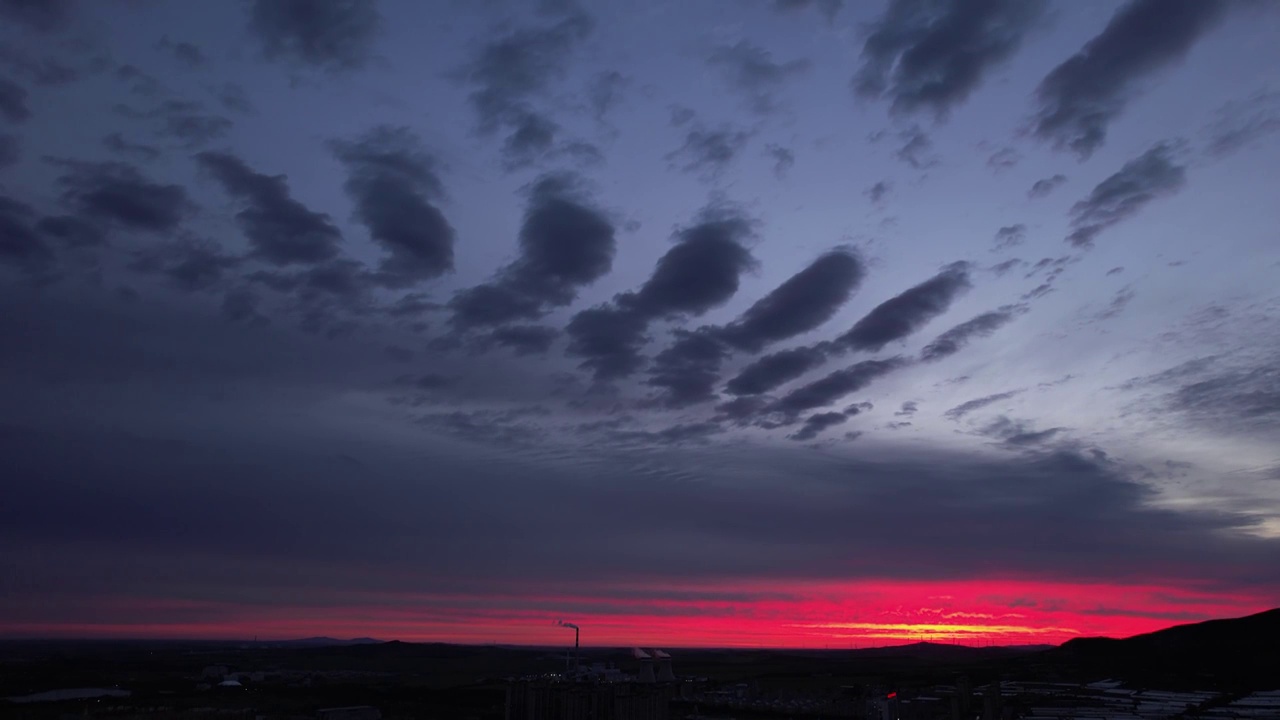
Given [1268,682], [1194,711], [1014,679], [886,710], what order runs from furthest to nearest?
[1014,679], [1268,682], [1194,711], [886,710]

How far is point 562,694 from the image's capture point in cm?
5375

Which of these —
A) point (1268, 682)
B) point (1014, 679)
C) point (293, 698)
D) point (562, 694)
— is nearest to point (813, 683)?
point (1014, 679)

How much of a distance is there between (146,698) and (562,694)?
56245 millimetres

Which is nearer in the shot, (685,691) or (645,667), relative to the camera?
(645,667)

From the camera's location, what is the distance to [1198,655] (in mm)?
146625

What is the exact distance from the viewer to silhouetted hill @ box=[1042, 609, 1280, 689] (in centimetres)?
12019

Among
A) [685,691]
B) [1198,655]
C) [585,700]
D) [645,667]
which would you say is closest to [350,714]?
[585,700]

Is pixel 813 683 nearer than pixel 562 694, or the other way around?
pixel 562 694

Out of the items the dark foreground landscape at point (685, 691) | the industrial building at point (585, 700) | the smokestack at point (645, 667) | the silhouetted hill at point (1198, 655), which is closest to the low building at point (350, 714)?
the dark foreground landscape at point (685, 691)

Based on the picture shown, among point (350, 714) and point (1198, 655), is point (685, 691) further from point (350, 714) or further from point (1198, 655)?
point (1198, 655)

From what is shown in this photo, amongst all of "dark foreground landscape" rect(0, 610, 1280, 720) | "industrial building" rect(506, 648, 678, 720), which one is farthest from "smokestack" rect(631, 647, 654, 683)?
"industrial building" rect(506, 648, 678, 720)

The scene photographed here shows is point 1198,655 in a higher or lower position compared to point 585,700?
lower

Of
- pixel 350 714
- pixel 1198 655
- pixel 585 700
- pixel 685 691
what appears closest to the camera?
pixel 585 700

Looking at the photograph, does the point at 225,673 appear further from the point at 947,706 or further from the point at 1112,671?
the point at 1112,671
